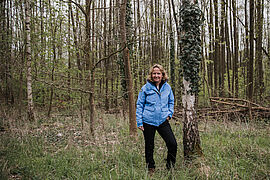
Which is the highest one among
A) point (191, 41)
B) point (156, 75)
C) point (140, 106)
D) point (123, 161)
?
point (191, 41)

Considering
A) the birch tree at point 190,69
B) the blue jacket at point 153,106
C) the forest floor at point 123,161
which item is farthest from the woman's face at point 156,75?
the forest floor at point 123,161

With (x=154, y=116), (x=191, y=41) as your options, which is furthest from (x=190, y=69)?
(x=154, y=116)

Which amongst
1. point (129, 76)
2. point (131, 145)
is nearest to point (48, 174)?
point (131, 145)

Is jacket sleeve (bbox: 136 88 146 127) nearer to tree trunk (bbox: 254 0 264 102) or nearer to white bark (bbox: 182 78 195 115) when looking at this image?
white bark (bbox: 182 78 195 115)

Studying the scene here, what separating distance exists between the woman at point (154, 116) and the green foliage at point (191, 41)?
22.4 inches

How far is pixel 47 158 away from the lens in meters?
3.96

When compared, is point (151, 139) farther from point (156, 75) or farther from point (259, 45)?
point (259, 45)

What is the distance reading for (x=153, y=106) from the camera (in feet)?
10.3

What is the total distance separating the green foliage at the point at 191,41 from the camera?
340 cm

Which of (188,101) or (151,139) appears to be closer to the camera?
(151,139)

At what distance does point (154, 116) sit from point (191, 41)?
5.42ft

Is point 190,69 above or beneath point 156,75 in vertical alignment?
above

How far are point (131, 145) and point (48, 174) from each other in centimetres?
218

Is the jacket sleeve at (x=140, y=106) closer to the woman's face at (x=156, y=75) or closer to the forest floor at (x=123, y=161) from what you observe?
the woman's face at (x=156, y=75)
